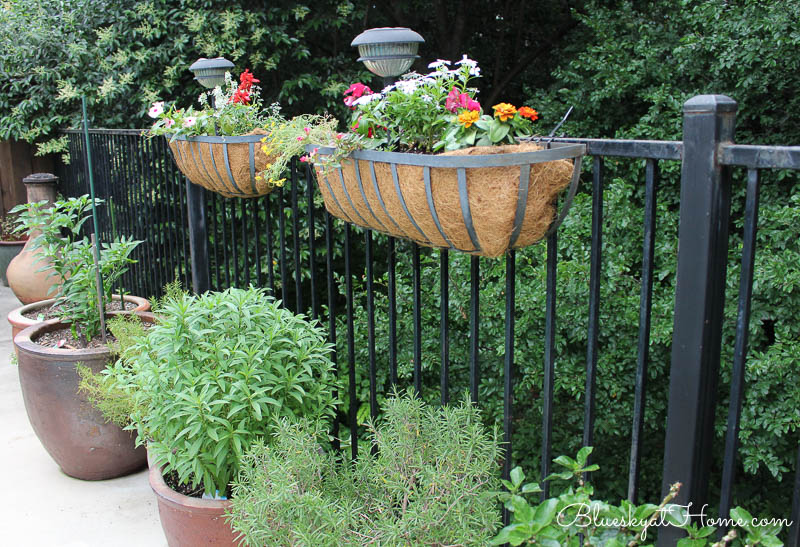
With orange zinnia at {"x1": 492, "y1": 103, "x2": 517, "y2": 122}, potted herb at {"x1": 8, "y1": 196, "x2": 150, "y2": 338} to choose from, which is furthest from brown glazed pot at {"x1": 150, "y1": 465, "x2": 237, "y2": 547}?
potted herb at {"x1": 8, "y1": 196, "x2": 150, "y2": 338}

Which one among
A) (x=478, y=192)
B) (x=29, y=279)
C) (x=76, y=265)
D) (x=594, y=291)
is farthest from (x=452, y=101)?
(x=29, y=279)

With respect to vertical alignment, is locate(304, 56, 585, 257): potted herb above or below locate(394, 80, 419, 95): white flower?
below

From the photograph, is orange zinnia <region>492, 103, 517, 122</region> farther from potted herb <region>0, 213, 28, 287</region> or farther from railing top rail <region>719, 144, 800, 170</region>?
potted herb <region>0, 213, 28, 287</region>

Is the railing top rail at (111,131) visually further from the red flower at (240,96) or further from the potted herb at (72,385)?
the red flower at (240,96)

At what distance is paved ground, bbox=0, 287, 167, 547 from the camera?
266cm

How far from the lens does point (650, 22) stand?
5641mm

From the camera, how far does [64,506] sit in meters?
2.88

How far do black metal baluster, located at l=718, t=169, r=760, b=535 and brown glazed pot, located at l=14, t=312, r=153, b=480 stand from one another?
251cm

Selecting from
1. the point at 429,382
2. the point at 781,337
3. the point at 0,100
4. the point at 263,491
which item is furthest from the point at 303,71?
the point at 263,491

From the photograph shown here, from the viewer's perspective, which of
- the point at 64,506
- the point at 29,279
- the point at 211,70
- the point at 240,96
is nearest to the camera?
the point at 240,96

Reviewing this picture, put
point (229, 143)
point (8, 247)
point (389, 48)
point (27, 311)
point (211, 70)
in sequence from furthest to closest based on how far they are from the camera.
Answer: point (8, 247) → point (27, 311) → point (211, 70) → point (229, 143) → point (389, 48)

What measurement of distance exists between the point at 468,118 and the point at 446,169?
0.49 feet

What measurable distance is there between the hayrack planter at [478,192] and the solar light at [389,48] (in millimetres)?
371

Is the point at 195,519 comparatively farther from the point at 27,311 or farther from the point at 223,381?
the point at 27,311
